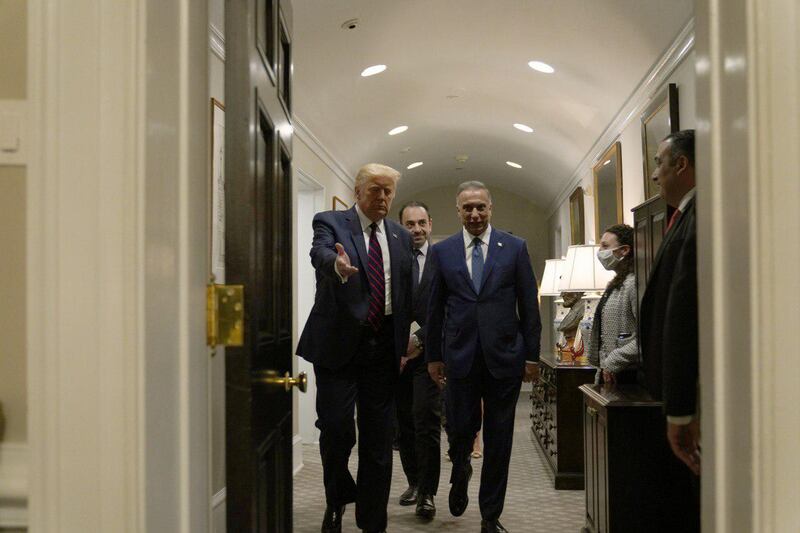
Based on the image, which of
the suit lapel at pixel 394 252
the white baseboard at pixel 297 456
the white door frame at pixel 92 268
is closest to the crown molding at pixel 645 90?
the suit lapel at pixel 394 252

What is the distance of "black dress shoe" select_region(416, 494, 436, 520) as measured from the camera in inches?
188

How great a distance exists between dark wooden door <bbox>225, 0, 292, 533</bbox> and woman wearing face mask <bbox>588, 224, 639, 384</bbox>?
2327mm

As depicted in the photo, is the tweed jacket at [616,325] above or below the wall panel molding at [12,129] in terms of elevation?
below

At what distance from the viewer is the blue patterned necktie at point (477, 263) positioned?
4219 millimetres

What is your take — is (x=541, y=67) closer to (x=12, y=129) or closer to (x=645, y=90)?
(x=645, y=90)

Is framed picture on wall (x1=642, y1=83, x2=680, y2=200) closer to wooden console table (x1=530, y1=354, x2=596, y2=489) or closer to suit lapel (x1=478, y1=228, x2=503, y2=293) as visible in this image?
wooden console table (x1=530, y1=354, x2=596, y2=489)

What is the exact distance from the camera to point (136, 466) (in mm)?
1143

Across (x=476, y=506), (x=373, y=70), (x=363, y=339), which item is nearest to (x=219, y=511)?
(x=363, y=339)

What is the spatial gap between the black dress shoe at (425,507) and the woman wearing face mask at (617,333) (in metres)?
1.21

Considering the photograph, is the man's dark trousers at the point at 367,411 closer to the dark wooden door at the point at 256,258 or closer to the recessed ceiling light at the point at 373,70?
the dark wooden door at the point at 256,258

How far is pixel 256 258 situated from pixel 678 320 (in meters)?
1.27

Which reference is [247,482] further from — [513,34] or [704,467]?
[513,34]

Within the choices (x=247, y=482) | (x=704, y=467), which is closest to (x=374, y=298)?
(x=247, y=482)

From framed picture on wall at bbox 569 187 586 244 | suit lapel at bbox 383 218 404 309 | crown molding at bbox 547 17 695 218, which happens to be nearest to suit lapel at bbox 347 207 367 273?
suit lapel at bbox 383 218 404 309
